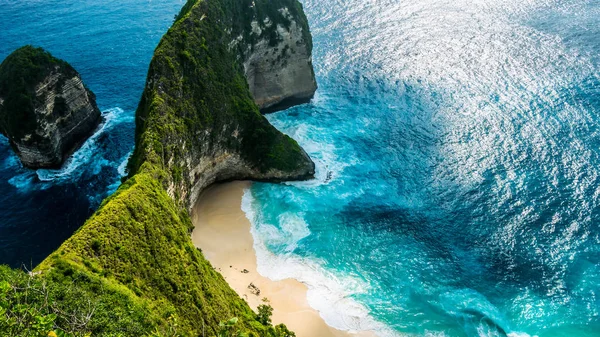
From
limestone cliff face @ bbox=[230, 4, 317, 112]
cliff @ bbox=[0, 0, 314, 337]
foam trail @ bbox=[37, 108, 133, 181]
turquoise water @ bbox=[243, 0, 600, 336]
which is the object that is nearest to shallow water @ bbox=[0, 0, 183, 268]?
foam trail @ bbox=[37, 108, 133, 181]

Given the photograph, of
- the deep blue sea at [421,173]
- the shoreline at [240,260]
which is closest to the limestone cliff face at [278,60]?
the deep blue sea at [421,173]

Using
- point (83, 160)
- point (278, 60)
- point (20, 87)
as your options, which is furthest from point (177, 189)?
point (278, 60)

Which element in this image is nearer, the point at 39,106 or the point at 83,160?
the point at 39,106

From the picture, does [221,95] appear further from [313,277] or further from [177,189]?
[313,277]

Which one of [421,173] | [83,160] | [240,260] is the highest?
[83,160]

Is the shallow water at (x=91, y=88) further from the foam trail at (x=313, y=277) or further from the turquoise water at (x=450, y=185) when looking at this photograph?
the turquoise water at (x=450, y=185)

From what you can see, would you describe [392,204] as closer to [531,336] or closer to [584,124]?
[531,336]

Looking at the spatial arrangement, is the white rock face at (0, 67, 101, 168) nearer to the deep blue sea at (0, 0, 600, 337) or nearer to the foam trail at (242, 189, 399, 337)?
the deep blue sea at (0, 0, 600, 337)
